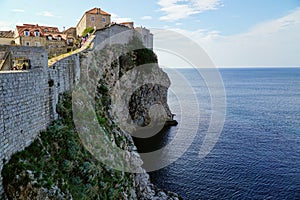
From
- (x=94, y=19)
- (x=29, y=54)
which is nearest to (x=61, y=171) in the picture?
(x=29, y=54)

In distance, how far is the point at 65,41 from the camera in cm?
3269

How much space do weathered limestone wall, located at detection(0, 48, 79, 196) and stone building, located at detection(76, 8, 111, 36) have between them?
25.1 metres

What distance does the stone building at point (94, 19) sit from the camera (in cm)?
3991

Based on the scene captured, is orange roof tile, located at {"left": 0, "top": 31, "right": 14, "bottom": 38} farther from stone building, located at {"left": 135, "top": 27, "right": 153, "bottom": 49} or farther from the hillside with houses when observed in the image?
stone building, located at {"left": 135, "top": 27, "right": 153, "bottom": 49}

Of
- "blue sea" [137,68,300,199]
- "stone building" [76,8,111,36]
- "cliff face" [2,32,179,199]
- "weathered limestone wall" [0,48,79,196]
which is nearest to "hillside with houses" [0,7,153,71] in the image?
"stone building" [76,8,111,36]

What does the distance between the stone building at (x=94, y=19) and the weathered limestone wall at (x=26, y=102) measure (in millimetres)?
25078

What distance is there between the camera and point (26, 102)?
39.9 feet

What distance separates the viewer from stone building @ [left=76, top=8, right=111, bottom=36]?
39.9m

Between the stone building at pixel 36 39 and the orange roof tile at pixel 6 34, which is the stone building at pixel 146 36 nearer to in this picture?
the stone building at pixel 36 39

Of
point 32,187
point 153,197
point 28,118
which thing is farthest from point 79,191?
point 153,197

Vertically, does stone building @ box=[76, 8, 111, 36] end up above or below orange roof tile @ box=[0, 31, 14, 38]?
above

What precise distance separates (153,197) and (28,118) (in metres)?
15.6

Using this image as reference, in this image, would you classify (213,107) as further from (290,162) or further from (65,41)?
(65,41)

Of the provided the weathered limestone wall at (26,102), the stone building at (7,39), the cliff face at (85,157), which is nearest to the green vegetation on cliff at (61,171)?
the cliff face at (85,157)
